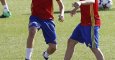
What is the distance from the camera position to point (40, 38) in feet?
40.2

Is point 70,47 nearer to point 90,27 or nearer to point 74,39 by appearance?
point 74,39

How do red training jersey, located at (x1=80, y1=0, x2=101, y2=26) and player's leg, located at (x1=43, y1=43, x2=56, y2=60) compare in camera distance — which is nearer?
red training jersey, located at (x1=80, y1=0, x2=101, y2=26)

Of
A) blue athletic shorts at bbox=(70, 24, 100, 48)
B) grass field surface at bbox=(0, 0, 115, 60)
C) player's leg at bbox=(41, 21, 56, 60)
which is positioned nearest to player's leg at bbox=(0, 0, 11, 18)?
grass field surface at bbox=(0, 0, 115, 60)

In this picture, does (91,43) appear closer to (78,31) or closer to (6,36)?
(78,31)

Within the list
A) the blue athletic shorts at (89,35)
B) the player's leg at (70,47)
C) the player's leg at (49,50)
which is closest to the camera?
the blue athletic shorts at (89,35)

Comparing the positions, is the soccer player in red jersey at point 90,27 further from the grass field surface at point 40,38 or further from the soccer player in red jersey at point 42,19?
the grass field surface at point 40,38

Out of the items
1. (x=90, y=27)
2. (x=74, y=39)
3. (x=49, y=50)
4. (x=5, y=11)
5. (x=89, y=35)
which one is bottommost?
(x=5, y=11)

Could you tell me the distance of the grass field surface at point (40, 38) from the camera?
10141 millimetres

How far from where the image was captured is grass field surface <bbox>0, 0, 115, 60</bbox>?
10.1 meters

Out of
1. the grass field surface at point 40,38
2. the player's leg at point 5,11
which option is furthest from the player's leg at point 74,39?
the player's leg at point 5,11

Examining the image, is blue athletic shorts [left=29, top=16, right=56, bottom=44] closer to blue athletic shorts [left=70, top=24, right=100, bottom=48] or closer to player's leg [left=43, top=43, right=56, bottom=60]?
player's leg [left=43, top=43, right=56, bottom=60]

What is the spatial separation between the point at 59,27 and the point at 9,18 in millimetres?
2610

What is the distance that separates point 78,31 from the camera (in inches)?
329

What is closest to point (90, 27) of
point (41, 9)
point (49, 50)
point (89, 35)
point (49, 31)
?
point (89, 35)
